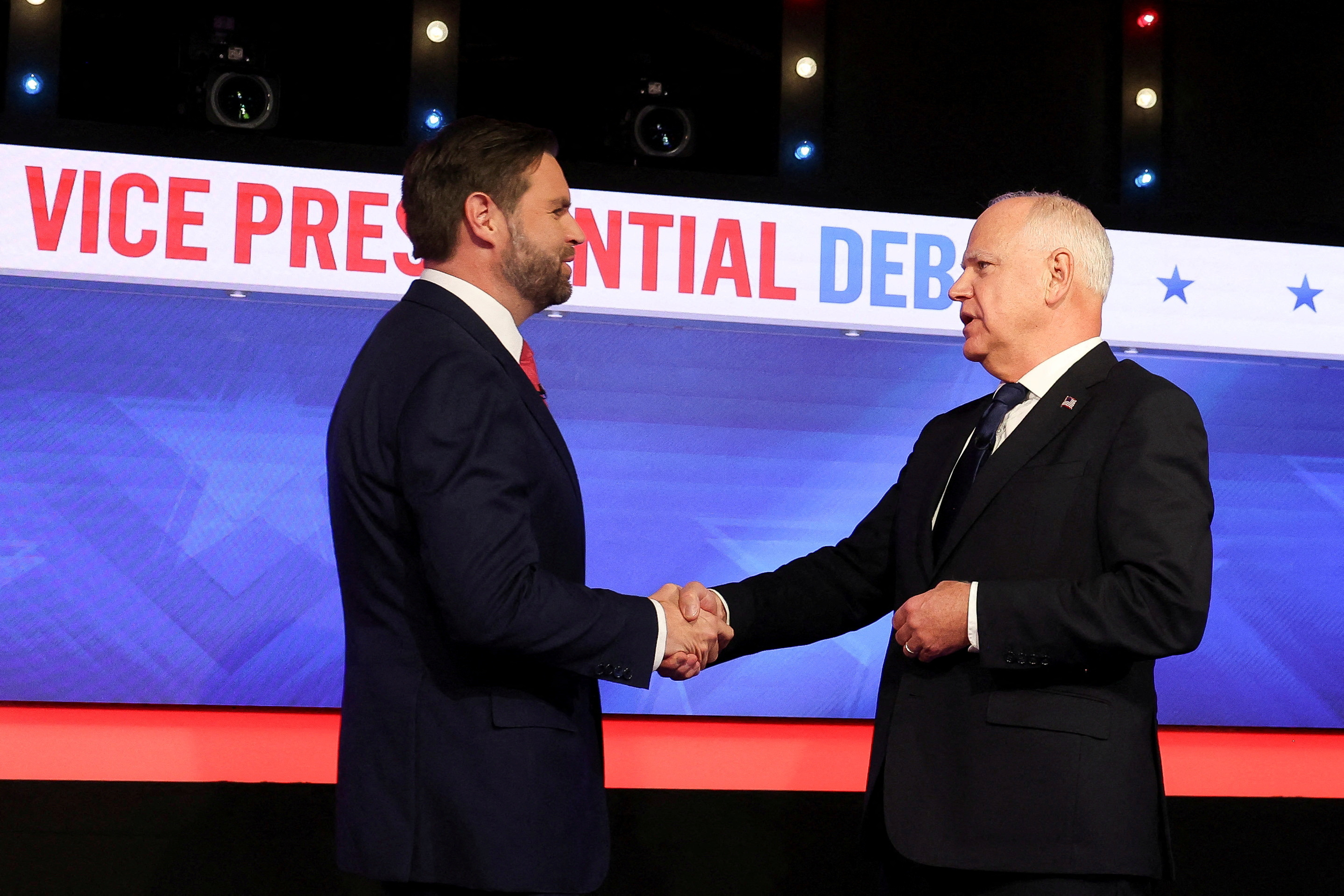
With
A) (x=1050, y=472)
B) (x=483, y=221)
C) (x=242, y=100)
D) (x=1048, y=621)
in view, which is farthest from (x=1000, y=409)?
(x=242, y=100)

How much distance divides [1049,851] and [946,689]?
0.84 ft

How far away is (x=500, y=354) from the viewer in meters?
1.70

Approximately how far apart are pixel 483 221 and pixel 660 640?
0.67 metres

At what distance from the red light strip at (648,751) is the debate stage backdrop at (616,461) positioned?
0.06 metres

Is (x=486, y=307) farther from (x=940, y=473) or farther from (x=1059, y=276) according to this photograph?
(x=1059, y=276)

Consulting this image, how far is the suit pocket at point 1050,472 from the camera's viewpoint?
179cm

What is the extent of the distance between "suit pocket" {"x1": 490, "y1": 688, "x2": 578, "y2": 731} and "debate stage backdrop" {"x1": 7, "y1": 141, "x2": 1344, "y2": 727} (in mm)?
2152

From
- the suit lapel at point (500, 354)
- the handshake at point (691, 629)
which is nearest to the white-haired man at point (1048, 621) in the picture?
the handshake at point (691, 629)

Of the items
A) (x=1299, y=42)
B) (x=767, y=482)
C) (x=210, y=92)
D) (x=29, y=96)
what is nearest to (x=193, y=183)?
(x=210, y=92)

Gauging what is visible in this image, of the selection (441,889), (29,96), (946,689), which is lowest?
(441,889)

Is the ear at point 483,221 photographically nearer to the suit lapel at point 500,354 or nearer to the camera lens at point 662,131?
the suit lapel at point 500,354

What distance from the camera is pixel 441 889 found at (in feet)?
5.18

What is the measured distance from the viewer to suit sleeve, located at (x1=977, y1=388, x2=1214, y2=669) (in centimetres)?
166

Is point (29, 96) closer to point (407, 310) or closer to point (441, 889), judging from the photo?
point (407, 310)
